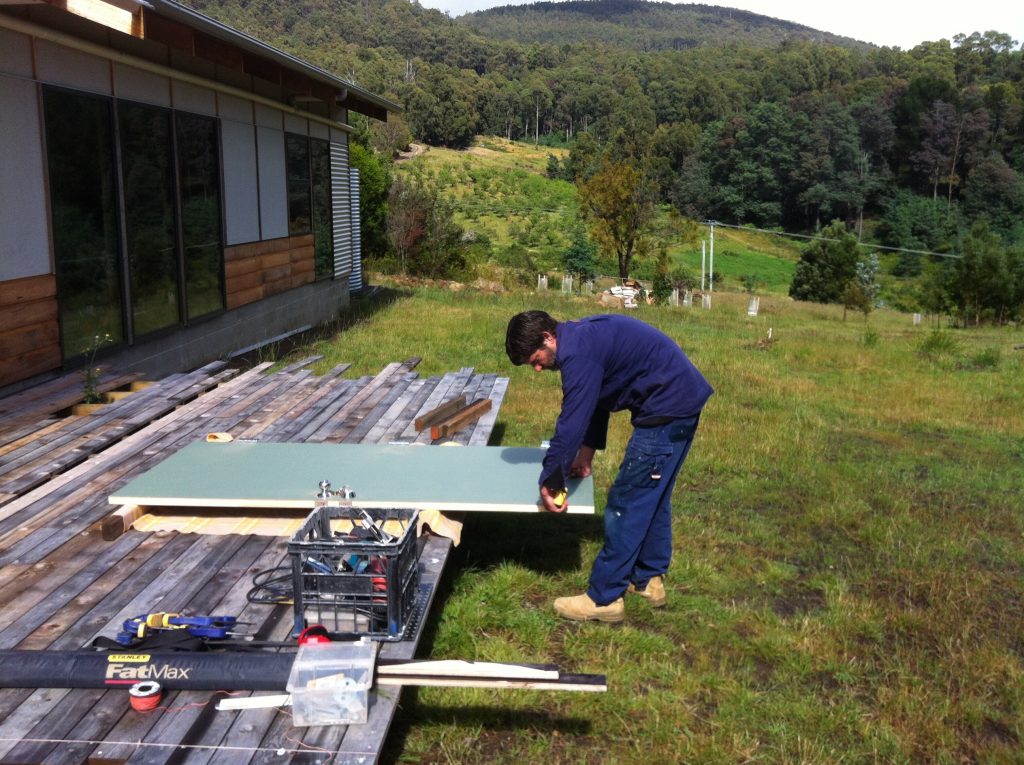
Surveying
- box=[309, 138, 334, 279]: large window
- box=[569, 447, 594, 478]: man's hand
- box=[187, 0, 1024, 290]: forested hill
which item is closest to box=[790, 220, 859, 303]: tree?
box=[187, 0, 1024, 290]: forested hill

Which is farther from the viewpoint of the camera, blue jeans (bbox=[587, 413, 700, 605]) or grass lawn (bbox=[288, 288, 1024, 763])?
blue jeans (bbox=[587, 413, 700, 605])

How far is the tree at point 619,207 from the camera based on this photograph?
1428 inches

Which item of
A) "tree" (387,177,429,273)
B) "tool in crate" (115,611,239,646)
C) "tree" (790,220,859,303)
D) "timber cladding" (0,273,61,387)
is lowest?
"tree" (790,220,859,303)

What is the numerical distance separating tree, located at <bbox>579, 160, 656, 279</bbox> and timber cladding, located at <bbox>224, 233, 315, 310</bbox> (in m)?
22.2

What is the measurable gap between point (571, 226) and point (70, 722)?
63.7m

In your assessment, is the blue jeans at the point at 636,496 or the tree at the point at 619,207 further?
the tree at the point at 619,207

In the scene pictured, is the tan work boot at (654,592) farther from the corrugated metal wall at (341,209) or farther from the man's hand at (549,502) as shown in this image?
the corrugated metal wall at (341,209)

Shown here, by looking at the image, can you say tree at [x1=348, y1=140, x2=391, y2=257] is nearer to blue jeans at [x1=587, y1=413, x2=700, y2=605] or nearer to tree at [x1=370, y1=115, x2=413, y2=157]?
blue jeans at [x1=587, y1=413, x2=700, y2=605]

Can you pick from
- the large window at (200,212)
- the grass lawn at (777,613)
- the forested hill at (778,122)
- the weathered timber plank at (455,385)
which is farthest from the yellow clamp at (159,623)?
the forested hill at (778,122)

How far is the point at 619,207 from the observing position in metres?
36.9

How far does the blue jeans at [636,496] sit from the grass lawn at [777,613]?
311 mm

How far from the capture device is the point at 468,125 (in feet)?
318

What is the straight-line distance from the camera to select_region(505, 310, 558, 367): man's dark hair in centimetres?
437

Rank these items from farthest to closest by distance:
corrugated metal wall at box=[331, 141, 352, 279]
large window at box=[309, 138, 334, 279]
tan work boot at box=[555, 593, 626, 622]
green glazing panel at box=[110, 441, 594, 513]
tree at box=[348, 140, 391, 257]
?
tree at box=[348, 140, 391, 257]
corrugated metal wall at box=[331, 141, 352, 279]
large window at box=[309, 138, 334, 279]
tan work boot at box=[555, 593, 626, 622]
green glazing panel at box=[110, 441, 594, 513]
